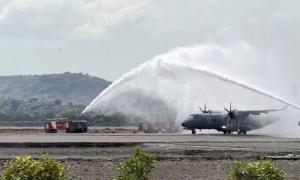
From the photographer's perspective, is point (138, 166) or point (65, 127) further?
point (65, 127)

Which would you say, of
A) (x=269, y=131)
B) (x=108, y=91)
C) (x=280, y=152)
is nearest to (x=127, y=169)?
(x=280, y=152)

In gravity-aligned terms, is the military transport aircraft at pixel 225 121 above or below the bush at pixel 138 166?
above

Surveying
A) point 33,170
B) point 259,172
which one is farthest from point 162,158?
point 33,170

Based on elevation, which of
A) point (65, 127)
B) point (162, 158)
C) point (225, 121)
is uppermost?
point (225, 121)

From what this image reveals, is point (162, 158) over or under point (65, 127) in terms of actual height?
under

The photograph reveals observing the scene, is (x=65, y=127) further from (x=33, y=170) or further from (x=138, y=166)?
(x=33, y=170)

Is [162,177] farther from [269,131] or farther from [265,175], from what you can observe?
[269,131]

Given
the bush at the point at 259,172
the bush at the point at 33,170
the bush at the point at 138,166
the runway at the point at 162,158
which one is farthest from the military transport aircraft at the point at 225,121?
the bush at the point at 33,170

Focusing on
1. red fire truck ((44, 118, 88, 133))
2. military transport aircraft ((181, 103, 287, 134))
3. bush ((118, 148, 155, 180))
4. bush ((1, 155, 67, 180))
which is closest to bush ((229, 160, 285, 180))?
bush ((118, 148, 155, 180))

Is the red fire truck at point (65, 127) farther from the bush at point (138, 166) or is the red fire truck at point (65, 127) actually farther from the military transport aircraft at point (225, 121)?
the bush at point (138, 166)

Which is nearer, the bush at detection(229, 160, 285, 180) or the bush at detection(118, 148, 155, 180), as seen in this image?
the bush at detection(229, 160, 285, 180)

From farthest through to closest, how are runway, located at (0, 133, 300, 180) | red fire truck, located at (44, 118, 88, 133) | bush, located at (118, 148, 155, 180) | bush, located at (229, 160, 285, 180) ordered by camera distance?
red fire truck, located at (44, 118, 88, 133)
runway, located at (0, 133, 300, 180)
bush, located at (118, 148, 155, 180)
bush, located at (229, 160, 285, 180)

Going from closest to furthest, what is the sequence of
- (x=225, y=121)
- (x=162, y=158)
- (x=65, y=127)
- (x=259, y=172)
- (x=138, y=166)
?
(x=259, y=172)
(x=138, y=166)
(x=162, y=158)
(x=225, y=121)
(x=65, y=127)

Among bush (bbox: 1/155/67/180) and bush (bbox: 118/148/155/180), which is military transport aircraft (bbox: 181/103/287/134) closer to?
bush (bbox: 118/148/155/180)
